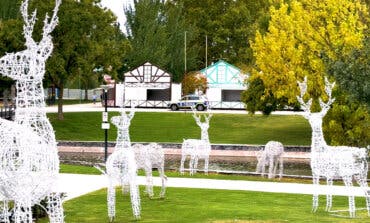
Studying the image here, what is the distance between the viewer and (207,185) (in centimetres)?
2161

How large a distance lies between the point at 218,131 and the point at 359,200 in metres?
24.7

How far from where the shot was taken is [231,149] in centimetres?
3666

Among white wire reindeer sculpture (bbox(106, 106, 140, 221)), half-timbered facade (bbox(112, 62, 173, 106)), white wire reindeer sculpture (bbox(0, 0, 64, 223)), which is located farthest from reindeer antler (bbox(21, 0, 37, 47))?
half-timbered facade (bbox(112, 62, 173, 106))

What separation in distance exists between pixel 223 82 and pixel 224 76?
53cm

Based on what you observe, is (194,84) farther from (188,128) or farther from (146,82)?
(188,128)

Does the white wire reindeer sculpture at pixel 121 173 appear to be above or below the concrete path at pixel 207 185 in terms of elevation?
above

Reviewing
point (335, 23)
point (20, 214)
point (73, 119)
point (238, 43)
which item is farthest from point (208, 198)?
point (238, 43)

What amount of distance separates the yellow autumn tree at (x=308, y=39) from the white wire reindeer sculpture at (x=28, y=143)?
18.0 metres

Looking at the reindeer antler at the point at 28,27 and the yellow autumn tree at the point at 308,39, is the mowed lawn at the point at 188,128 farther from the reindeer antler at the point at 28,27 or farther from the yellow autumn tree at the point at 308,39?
the reindeer antler at the point at 28,27

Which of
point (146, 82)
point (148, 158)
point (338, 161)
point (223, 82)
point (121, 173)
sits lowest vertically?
point (121, 173)

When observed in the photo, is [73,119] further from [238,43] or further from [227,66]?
[238,43]

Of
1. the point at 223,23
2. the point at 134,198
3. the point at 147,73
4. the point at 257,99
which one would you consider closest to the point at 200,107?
the point at 147,73

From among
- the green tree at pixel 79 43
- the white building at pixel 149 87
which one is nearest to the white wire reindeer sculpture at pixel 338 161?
the green tree at pixel 79 43

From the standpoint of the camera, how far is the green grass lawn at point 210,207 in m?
15.2
